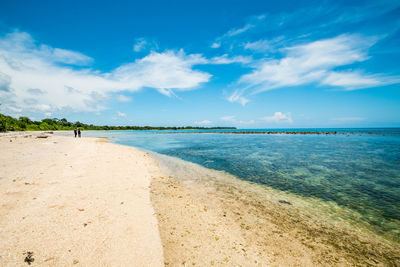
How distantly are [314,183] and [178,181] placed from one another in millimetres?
12186

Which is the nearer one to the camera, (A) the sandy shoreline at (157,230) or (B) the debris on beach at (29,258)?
(B) the debris on beach at (29,258)

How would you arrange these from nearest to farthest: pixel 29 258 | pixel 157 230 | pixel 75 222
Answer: pixel 29 258
pixel 75 222
pixel 157 230

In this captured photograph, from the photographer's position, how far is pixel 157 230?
6539 mm

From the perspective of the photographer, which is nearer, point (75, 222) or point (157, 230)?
point (75, 222)

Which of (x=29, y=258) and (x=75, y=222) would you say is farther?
(x=75, y=222)

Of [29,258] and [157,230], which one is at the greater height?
[29,258]

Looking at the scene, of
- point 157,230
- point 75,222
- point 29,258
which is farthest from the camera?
point 157,230

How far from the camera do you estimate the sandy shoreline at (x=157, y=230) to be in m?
5.10

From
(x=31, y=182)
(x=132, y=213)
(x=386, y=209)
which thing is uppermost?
(x=31, y=182)

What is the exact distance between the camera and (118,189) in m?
10.0

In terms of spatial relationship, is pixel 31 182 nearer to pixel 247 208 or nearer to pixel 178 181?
pixel 178 181

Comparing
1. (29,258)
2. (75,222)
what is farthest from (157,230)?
(29,258)

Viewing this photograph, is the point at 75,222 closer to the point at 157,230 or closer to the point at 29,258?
the point at 29,258

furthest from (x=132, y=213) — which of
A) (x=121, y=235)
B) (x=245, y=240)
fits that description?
(x=245, y=240)
